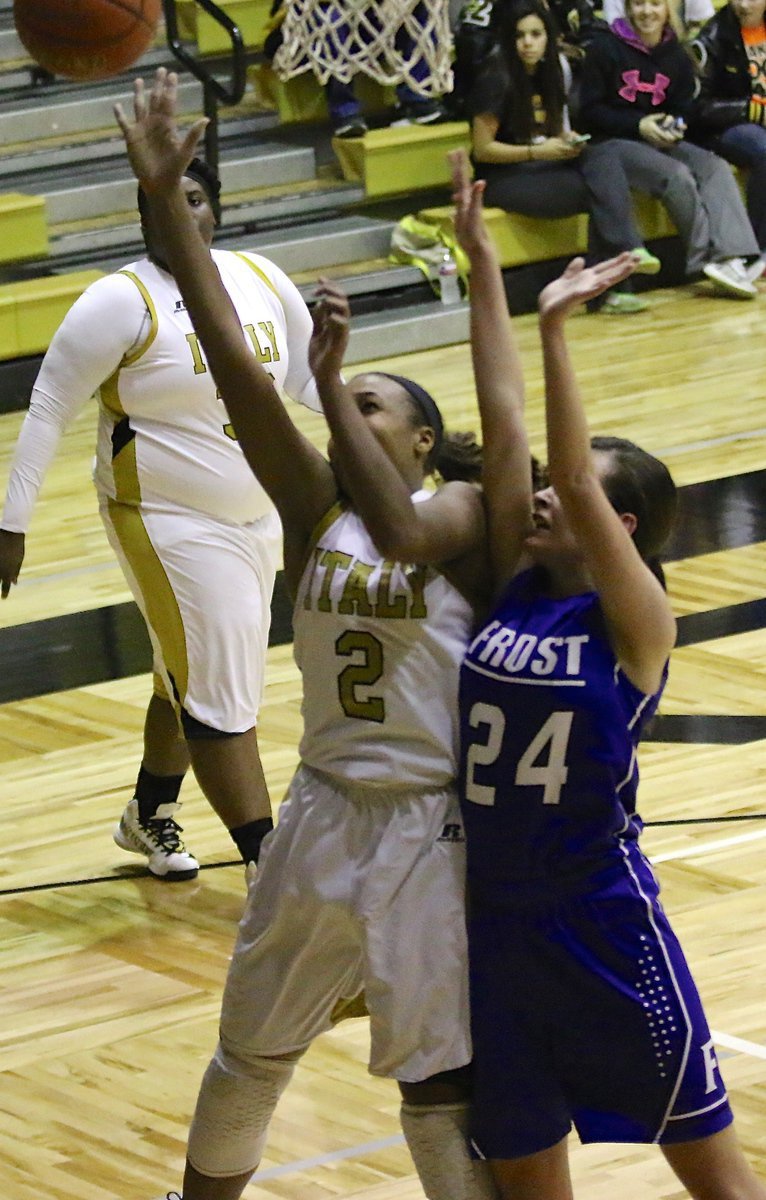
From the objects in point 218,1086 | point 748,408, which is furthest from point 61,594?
point 218,1086

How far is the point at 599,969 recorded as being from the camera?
2.40 metres

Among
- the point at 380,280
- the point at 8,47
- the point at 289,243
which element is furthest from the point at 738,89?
the point at 8,47

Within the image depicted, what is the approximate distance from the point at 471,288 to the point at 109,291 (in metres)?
Result: 1.64

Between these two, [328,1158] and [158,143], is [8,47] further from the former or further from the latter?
[158,143]

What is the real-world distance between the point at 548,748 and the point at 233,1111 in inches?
27.7

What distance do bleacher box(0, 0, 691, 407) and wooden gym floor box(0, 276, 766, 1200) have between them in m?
2.76

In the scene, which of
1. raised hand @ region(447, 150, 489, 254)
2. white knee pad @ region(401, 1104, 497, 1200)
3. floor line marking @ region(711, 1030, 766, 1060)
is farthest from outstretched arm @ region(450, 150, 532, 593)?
floor line marking @ region(711, 1030, 766, 1060)

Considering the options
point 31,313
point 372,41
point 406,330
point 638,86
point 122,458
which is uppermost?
point 122,458

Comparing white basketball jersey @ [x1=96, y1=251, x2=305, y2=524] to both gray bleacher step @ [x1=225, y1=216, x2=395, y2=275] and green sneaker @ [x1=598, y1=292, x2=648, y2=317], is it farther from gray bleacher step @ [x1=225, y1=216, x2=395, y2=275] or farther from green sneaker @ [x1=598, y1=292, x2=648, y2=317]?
green sneaker @ [x1=598, y1=292, x2=648, y2=317]

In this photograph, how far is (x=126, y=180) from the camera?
11.4 metres

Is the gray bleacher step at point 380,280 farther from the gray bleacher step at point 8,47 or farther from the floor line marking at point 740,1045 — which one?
the floor line marking at point 740,1045

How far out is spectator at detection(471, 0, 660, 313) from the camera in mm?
10852

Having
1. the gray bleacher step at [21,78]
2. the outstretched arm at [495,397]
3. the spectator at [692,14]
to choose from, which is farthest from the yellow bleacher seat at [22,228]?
the outstretched arm at [495,397]

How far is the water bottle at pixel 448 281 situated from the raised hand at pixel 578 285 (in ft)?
28.6
